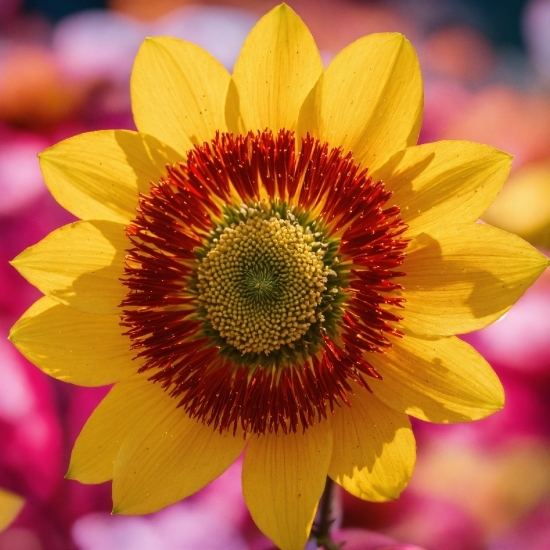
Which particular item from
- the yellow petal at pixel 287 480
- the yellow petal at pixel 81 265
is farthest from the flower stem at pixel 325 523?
the yellow petal at pixel 81 265

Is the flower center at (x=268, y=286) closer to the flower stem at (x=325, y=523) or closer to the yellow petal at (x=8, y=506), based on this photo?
the flower stem at (x=325, y=523)

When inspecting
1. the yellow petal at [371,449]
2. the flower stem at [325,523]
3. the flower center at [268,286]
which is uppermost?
the flower center at [268,286]

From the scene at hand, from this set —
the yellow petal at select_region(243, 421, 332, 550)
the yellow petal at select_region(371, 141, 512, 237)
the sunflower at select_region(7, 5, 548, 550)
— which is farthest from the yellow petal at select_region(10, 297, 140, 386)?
the yellow petal at select_region(371, 141, 512, 237)

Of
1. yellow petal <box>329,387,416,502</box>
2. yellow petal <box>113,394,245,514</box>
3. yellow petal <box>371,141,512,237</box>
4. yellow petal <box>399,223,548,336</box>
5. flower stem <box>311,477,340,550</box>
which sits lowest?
flower stem <box>311,477,340,550</box>

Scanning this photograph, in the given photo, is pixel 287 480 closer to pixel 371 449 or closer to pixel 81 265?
pixel 371 449

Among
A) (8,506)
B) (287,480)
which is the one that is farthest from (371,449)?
(8,506)

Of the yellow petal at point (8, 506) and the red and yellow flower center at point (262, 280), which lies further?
the yellow petal at point (8, 506)

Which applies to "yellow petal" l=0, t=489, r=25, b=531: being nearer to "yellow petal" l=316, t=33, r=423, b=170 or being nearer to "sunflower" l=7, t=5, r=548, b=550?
"sunflower" l=7, t=5, r=548, b=550
